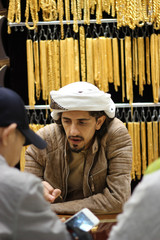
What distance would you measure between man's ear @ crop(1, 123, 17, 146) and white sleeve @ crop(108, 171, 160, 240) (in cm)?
45

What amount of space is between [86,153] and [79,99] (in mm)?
385

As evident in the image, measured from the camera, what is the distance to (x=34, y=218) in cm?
102

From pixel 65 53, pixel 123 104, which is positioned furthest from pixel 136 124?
pixel 65 53

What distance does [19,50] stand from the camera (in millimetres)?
3365

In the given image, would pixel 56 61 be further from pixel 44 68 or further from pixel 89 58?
pixel 89 58

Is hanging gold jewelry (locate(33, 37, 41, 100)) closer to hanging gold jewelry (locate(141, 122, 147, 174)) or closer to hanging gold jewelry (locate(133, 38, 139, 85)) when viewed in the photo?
hanging gold jewelry (locate(133, 38, 139, 85))

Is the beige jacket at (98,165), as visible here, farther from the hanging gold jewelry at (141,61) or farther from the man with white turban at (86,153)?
the hanging gold jewelry at (141,61)

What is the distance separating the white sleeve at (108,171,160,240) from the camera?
0.87 metres

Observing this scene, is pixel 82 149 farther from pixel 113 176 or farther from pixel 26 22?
pixel 26 22

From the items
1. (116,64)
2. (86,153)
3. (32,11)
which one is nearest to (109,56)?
(116,64)

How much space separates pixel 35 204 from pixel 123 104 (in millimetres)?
2321

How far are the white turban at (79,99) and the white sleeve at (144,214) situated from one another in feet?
3.95

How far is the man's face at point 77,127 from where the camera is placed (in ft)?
6.95

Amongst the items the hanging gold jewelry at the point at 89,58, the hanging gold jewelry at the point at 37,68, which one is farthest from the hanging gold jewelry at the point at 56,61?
the hanging gold jewelry at the point at 89,58
